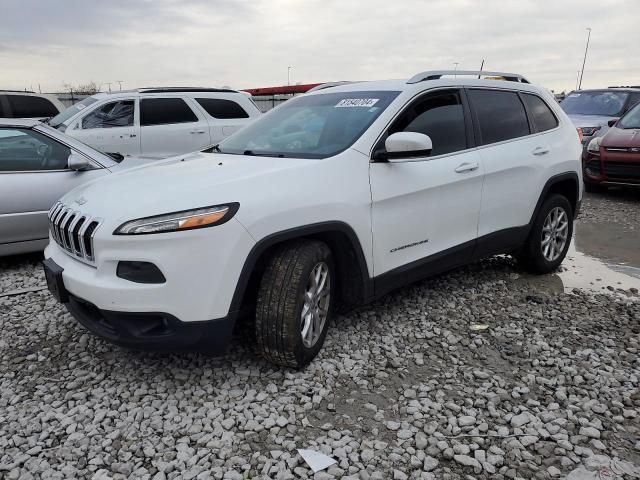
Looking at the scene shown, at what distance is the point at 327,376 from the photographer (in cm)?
315

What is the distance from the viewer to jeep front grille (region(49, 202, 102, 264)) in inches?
113

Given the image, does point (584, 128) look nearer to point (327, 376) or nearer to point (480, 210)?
point (480, 210)

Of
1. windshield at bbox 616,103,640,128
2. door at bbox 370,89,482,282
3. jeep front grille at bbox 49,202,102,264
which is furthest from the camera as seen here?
windshield at bbox 616,103,640,128

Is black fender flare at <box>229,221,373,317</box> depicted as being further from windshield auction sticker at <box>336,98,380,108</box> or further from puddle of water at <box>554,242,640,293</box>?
puddle of water at <box>554,242,640,293</box>

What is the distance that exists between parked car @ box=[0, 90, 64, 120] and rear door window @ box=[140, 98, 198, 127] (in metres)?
2.66

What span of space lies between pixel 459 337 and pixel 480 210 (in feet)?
3.48

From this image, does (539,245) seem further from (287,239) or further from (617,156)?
(617,156)

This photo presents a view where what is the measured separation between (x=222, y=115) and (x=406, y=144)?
6285 millimetres

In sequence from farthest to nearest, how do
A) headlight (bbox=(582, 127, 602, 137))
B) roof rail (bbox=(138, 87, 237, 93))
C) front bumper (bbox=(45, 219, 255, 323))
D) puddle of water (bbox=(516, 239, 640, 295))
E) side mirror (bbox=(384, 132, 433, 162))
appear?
headlight (bbox=(582, 127, 602, 137)) < roof rail (bbox=(138, 87, 237, 93)) < puddle of water (bbox=(516, 239, 640, 295)) < side mirror (bbox=(384, 132, 433, 162)) < front bumper (bbox=(45, 219, 255, 323))

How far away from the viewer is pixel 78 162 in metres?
5.13

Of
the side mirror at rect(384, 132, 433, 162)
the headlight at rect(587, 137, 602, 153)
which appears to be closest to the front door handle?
the side mirror at rect(384, 132, 433, 162)

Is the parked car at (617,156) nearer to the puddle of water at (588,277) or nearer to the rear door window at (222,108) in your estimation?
the puddle of water at (588,277)

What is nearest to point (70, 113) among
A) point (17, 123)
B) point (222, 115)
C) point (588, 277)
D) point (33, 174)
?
point (222, 115)

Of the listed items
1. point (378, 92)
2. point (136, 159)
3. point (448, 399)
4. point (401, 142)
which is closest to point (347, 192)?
point (401, 142)
